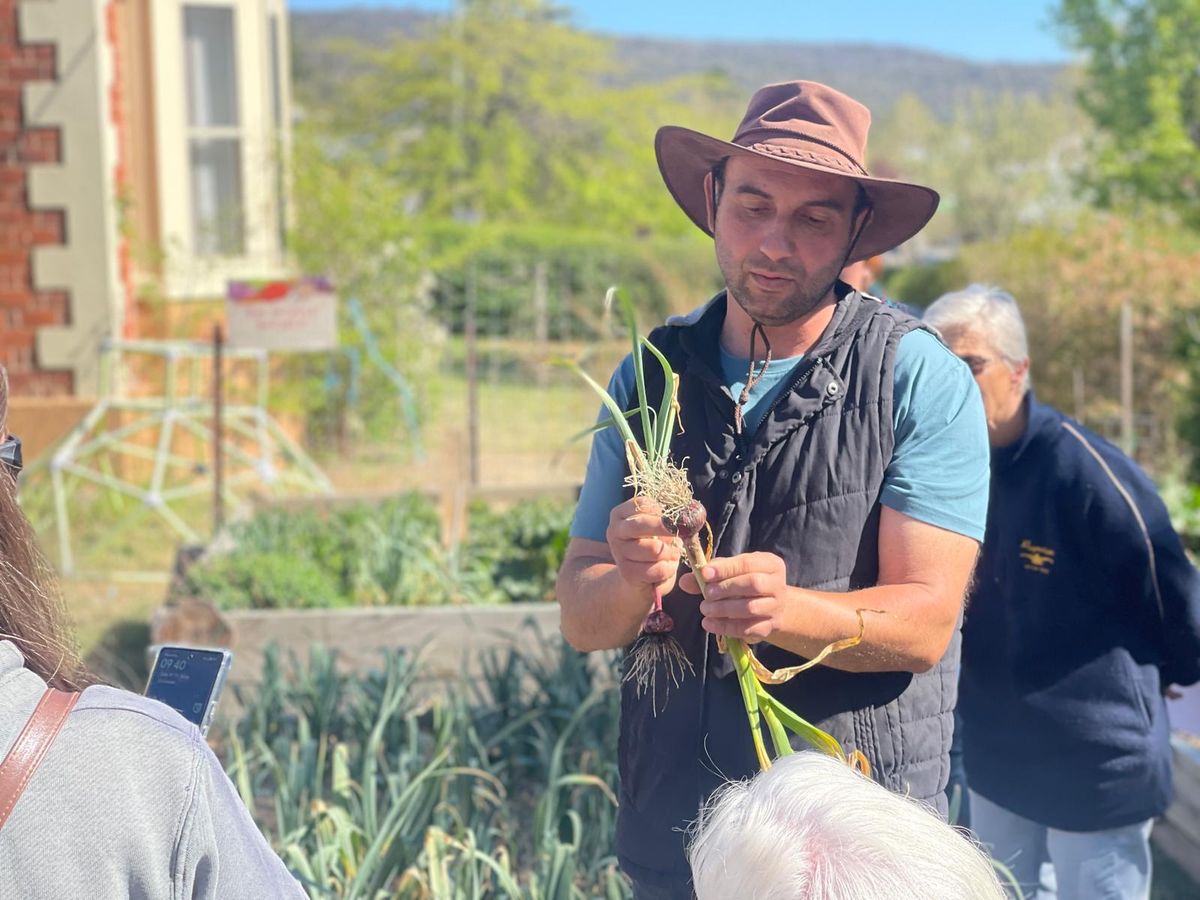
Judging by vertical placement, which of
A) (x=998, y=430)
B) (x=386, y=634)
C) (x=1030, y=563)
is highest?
(x=998, y=430)

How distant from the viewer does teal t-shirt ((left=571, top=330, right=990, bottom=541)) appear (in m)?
1.99

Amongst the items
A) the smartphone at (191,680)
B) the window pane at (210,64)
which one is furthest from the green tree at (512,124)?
the smartphone at (191,680)

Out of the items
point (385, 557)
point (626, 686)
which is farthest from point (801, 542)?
point (385, 557)

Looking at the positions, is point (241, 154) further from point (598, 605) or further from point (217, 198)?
point (598, 605)

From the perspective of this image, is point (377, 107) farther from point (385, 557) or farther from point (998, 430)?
point (998, 430)

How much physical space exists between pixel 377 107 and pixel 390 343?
67.0 feet

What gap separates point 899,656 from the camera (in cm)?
195

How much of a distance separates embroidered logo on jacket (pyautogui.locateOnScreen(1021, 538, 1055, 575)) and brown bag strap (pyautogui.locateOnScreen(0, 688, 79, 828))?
7.15 feet

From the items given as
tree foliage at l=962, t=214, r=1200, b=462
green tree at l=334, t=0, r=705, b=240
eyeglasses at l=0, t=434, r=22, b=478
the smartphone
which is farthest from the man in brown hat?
green tree at l=334, t=0, r=705, b=240

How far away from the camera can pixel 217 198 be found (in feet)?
34.3

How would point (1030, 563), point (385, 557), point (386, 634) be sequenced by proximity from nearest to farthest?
point (1030, 563)
point (386, 634)
point (385, 557)

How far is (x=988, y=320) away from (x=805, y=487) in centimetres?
109

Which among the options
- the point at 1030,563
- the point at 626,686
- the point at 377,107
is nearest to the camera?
the point at 626,686

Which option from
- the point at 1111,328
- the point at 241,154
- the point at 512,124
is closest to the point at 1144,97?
the point at 512,124
